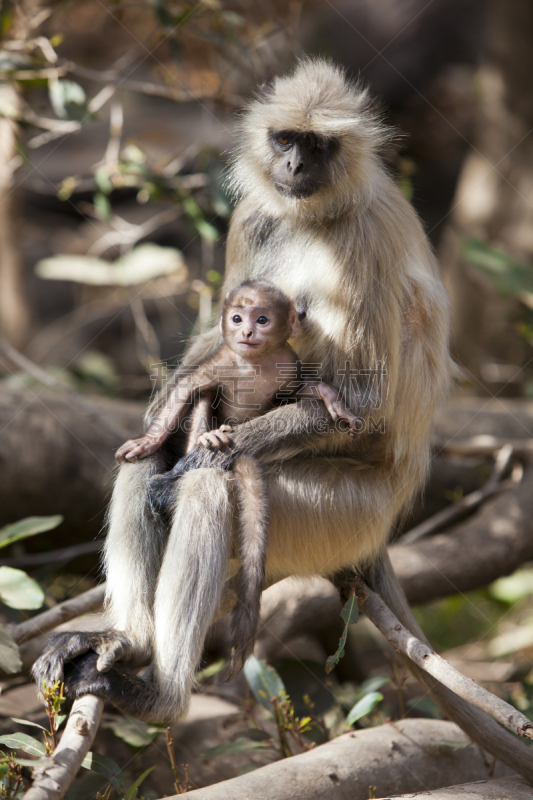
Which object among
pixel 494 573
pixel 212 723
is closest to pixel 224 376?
pixel 212 723

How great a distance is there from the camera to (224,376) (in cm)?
286

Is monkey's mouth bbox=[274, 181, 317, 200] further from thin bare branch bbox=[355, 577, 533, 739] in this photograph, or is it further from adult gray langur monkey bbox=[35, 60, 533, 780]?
thin bare branch bbox=[355, 577, 533, 739]

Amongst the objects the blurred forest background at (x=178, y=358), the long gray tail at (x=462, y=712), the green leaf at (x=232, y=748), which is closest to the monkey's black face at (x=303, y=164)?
the blurred forest background at (x=178, y=358)

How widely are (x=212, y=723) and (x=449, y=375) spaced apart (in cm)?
188

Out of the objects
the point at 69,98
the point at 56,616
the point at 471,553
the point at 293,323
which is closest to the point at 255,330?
the point at 293,323

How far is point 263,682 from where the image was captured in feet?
10.0

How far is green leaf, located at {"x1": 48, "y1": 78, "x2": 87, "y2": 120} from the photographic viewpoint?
401cm

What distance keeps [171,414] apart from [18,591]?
0.84 meters

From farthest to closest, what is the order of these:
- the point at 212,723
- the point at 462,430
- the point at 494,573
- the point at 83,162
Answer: the point at 83,162
the point at 462,430
the point at 494,573
the point at 212,723

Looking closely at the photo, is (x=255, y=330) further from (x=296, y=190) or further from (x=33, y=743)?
(x=33, y=743)

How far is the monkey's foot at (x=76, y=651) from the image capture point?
2.24 metres

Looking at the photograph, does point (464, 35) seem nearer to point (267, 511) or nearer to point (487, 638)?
point (487, 638)

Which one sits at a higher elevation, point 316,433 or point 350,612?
point 316,433

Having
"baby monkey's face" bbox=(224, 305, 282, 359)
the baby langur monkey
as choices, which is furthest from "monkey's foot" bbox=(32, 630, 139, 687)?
"baby monkey's face" bbox=(224, 305, 282, 359)
